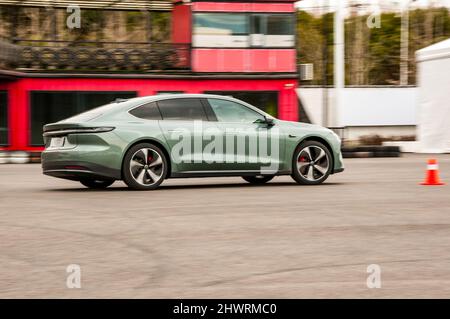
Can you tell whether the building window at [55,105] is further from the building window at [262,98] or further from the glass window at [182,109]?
the glass window at [182,109]

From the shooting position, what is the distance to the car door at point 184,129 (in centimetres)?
1363

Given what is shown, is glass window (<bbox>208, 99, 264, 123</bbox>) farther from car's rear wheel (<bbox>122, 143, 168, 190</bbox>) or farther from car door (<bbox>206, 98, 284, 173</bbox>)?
car's rear wheel (<bbox>122, 143, 168, 190</bbox>)

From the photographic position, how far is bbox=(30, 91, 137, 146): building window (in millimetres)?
32812

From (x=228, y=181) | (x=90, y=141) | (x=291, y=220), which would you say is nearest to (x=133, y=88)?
(x=228, y=181)

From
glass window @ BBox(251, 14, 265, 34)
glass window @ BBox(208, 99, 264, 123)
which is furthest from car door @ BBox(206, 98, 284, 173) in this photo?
glass window @ BBox(251, 14, 265, 34)

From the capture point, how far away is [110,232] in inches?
348

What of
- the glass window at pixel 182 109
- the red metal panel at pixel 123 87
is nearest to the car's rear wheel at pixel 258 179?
the glass window at pixel 182 109

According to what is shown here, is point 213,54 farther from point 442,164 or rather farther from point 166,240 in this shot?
point 166,240

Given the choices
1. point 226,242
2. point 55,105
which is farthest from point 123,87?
point 226,242

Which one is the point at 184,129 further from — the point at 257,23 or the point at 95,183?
the point at 257,23

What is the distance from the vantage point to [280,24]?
35438mm

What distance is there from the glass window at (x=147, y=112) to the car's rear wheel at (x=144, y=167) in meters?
0.51

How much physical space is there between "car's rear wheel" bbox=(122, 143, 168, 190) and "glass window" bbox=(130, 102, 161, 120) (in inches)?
19.9
